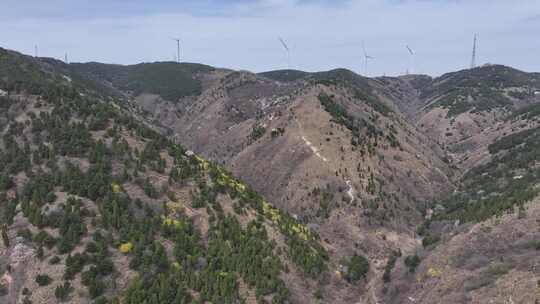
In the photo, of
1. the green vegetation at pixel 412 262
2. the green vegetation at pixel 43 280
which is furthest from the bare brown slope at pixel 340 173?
the green vegetation at pixel 43 280

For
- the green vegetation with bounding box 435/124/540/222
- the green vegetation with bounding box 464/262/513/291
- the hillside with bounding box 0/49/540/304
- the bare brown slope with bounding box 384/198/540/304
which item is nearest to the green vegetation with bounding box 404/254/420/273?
the hillside with bounding box 0/49/540/304

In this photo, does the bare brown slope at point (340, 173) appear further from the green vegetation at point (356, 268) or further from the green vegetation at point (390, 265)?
the green vegetation at point (390, 265)

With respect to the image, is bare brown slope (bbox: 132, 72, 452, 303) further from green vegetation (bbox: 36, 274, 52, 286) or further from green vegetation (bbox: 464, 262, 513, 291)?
green vegetation (bbox: 36, 274, 52, 286)

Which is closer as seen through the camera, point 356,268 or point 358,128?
point 356,268

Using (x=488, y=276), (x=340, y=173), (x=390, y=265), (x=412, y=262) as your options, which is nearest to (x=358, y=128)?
(x=340, y=173)

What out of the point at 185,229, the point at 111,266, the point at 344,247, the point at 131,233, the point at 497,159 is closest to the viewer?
the point at 111,266

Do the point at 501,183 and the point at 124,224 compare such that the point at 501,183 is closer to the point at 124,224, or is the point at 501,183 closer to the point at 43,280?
the point at 124,224

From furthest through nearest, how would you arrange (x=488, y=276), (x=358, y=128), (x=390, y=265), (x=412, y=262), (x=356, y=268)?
(x=358, y=128) → (x=356, y=268) → (x=390, y=265) → (x=412, y=262) → (x=488, y=276)

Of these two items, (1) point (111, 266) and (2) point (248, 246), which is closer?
(1) point (111, 266)

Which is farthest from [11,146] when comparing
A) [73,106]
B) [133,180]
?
[133,180]

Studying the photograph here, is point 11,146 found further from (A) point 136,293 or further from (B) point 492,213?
(B) point 492,213

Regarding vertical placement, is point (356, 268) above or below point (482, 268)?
below
